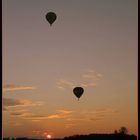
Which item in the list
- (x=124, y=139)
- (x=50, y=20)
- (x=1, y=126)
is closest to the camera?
(x=1, y=126)

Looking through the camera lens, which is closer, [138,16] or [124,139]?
[138,16]

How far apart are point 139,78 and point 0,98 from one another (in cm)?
170

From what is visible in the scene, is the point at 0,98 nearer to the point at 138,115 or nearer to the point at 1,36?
the point at 1,36

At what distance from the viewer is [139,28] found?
5285 millimetres

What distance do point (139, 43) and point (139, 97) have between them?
2.20ft

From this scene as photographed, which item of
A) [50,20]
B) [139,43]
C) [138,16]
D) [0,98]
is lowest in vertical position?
[0,98]

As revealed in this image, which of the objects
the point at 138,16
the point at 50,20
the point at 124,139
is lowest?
the point at 124,139

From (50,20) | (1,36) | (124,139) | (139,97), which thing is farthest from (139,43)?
(124,139)

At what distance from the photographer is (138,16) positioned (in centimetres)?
529

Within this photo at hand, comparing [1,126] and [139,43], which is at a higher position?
[139,43]

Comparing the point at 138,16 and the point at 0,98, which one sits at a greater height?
the point at 138,16

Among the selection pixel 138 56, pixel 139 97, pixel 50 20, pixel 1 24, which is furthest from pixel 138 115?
pixel 50 20

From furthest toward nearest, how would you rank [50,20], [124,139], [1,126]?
[124,139] → [50,20] → [1,126]

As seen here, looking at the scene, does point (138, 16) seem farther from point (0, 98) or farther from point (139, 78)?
point (0, 98)
